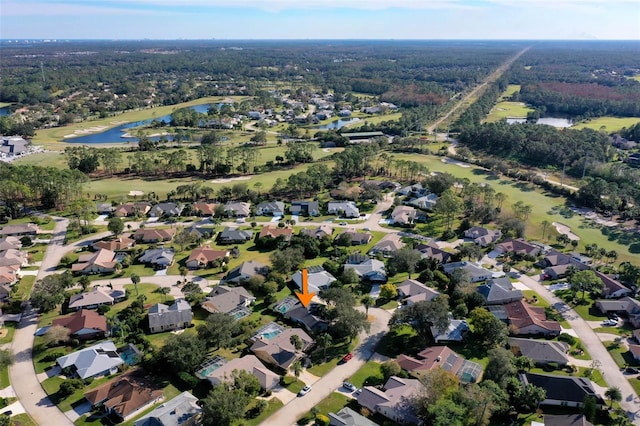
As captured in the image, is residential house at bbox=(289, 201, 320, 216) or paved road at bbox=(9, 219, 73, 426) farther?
residential house at bbox=(289, 201, 320, 216)

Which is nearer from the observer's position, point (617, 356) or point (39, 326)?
point (617, 356)

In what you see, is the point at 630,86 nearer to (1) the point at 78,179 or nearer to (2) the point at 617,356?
(2) the point at 617,356

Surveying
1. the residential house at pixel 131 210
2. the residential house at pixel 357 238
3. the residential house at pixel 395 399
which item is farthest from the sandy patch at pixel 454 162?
the residential house at pixel 395 399

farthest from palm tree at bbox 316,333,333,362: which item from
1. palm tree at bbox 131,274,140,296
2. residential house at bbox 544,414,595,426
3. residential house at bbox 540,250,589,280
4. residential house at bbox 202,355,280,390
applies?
residential house at bbox 540,250,589,280

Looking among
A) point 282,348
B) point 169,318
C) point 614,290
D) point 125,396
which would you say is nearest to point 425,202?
point 614,290

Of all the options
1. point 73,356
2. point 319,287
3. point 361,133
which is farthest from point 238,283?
point 361,133

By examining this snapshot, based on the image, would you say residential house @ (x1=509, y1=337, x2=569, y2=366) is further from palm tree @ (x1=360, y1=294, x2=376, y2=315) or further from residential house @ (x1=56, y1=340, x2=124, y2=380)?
residential house @ (x1=56, y1=340, x2=124, y2=380)

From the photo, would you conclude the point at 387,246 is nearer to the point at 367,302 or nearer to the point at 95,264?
the point at 367,302
